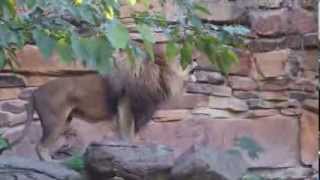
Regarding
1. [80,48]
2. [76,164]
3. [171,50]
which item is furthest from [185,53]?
[76,164]

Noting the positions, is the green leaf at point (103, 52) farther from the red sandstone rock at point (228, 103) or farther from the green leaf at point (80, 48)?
the red sandstone rock at point (228, 103)

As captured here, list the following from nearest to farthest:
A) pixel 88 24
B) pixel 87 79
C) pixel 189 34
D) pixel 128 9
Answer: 1. pixel 88 24
2. pixel 189 34
3. pixel 87 79
4. pixel 128 9

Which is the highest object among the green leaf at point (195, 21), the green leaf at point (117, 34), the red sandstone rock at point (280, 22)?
the green leaf at point (117, 34)

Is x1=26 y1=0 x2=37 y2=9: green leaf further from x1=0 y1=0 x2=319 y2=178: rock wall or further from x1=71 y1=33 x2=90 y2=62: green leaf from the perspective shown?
x1=0 y1=0 x2=319 y2=178: rock wall

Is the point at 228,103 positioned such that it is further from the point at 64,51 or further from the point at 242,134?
the point at 64,51

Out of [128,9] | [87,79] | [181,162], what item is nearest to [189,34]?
[181,162]

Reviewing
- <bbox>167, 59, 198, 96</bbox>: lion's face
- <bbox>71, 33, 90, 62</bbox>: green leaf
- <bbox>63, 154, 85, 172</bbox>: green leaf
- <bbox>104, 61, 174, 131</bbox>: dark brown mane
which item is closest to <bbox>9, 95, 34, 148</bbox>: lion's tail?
<bbox>104, 61, 174, 131</bbox>: dark brown mane

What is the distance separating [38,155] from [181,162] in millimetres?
1405

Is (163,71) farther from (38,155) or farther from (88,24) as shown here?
(88,24)

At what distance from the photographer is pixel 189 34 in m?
2.04

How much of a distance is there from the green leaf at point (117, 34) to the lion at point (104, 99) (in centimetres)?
235

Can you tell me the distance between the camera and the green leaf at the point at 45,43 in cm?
170

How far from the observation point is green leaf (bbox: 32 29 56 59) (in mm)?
1702

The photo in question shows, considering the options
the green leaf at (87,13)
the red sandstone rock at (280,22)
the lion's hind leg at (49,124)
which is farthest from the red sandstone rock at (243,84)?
the green leaf at (87,13)
